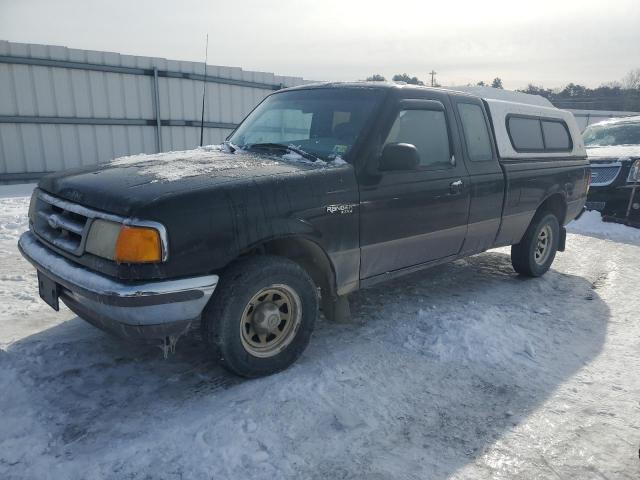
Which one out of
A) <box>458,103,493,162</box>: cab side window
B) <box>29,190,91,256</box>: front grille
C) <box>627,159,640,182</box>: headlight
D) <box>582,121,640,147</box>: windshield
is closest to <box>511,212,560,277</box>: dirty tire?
<box>458,103,493,162</box>: cab side window

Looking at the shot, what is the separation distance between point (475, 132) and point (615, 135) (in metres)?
7.46

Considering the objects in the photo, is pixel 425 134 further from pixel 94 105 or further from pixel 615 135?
pixel 94 105

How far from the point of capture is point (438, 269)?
577 centimetres

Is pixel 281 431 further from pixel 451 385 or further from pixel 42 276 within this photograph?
pixel 42 276

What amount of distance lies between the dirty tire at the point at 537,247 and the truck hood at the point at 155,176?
3142 millimetres

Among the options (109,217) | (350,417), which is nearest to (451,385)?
(350,417)

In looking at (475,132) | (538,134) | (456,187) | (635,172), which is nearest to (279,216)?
(456,187)

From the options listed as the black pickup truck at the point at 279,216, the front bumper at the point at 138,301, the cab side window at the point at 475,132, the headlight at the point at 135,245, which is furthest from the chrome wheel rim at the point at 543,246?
the headlight at the point at 135,245

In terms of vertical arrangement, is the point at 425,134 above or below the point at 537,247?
above

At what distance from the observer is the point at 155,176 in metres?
2.95

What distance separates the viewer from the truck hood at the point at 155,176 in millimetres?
2662

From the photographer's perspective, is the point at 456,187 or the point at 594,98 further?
the point at 594,98

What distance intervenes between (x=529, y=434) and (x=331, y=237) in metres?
1.67

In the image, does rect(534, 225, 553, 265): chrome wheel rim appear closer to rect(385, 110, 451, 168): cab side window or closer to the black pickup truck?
the black pickup truck
